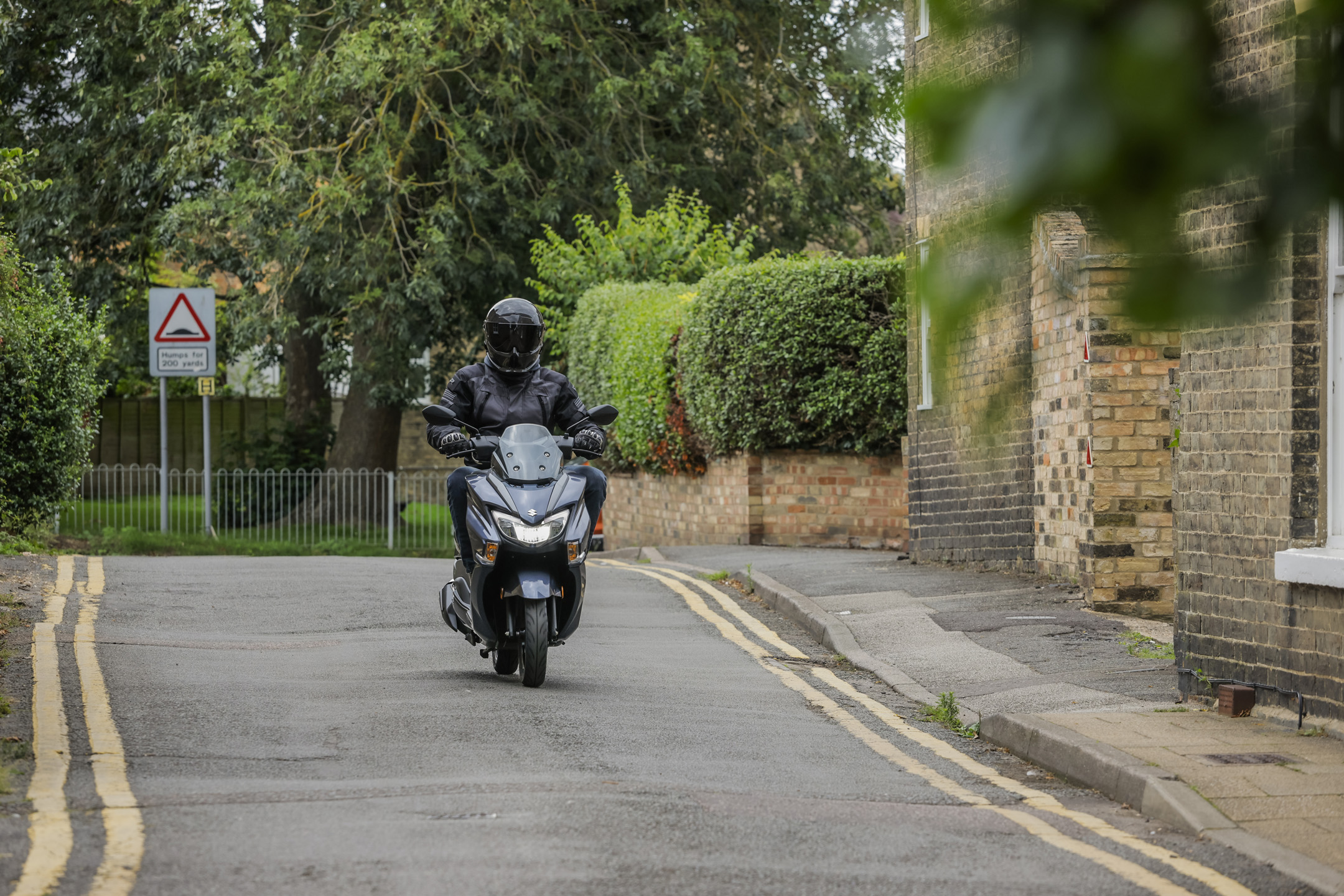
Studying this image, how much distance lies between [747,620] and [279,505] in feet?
47.2

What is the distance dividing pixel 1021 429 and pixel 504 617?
671 cm

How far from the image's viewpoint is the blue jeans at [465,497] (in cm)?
893

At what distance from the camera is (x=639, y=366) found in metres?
22.5

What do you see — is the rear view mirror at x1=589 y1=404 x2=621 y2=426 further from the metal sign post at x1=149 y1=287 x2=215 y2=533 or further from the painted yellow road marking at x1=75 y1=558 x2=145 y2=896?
the metal sign post at x1=149 y1=287 x2=215 y2=533

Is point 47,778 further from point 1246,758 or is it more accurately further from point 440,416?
point 1246,758

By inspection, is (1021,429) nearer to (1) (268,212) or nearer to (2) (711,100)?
(1) (268,212)

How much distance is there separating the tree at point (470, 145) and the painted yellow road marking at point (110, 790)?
46.3 feet

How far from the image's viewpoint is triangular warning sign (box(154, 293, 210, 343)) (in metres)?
19.6

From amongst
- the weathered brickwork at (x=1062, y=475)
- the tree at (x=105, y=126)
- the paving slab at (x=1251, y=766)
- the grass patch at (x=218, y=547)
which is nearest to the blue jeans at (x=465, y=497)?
the paving slab at (x=1251, y=766)

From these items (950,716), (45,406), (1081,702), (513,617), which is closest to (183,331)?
(45,406)

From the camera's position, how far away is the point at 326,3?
24.5 metres

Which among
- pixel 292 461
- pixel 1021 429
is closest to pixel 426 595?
pixel 1021 429

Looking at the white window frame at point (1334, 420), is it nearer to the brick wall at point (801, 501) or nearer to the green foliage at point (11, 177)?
the green foliage at point (11, 177)

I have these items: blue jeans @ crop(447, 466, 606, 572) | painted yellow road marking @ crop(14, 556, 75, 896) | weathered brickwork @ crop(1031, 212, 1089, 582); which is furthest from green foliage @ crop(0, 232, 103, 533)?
weathered brickwork @ crop(1031, 212, 1089, 582)
